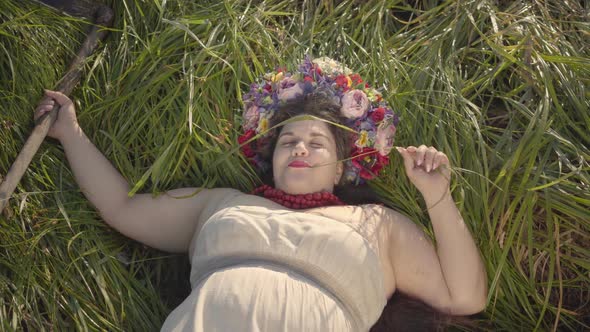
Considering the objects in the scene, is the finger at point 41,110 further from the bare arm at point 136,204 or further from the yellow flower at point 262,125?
the yellow flower at point 262,125

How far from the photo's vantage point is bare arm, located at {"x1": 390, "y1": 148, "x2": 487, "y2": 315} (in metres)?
2.61

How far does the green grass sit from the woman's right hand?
6 centimetres

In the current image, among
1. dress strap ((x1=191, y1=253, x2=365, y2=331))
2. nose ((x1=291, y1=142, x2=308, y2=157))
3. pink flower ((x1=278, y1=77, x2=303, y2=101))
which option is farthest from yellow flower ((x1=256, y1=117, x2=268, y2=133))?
dress strap ((x1=191, y1=253, x2=365, y2=331))

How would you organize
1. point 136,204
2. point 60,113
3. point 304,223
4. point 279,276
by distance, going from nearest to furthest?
point 279,276 < point 304,223 < point 136,204 < point 60,113

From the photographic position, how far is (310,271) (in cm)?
247

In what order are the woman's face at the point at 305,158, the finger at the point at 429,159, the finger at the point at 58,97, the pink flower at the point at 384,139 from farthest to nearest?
Answer: the finger at the point at 58,97 < the pink flower at the point at 384,139 < the woman's face at the point at 305,158 < the finger at the point at 429,159

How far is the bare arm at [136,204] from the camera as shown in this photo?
2.87 metres

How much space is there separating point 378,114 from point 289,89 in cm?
35

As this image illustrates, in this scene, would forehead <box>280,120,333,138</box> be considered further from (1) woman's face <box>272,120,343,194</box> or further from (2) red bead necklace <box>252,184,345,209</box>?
(2) red bead necklace <box>252,184,345,209</box>

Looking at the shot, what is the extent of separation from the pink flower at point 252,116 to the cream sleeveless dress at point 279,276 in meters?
0.40

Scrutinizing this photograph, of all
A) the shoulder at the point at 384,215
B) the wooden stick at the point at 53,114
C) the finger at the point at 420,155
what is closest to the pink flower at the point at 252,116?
the shoulder at the point at 384,215

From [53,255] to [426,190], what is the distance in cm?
139

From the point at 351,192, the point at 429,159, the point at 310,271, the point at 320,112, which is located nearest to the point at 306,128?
the point at 320,112

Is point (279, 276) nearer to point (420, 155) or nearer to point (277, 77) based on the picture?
point (420, 155)
